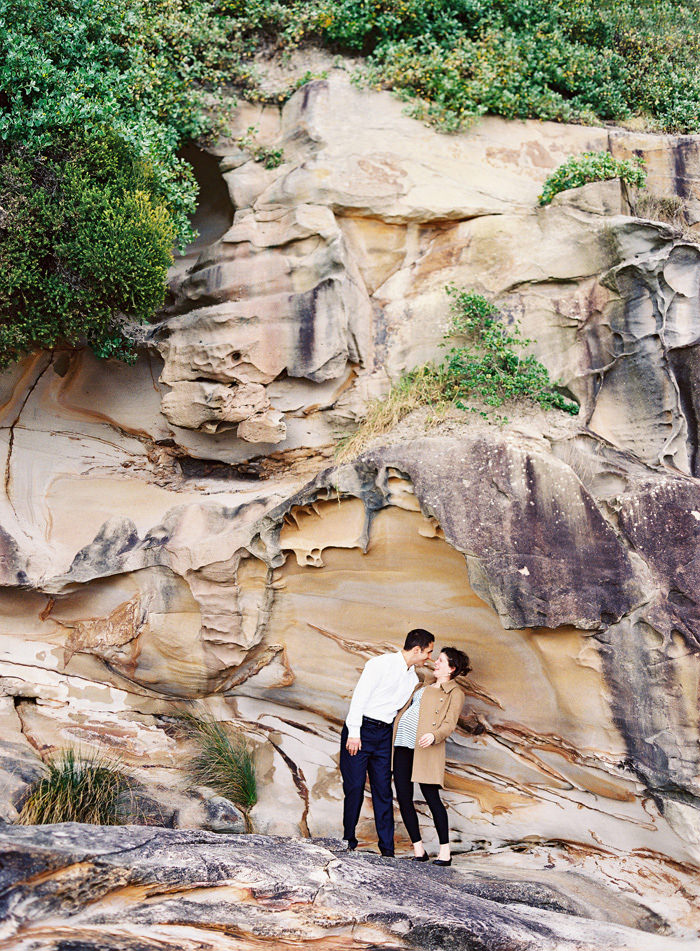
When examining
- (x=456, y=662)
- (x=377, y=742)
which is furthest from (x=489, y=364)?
(x=377, y=742)

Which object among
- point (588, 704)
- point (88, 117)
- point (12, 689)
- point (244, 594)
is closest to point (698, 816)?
point (588, 704)

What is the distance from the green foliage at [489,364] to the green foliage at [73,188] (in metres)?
2.87

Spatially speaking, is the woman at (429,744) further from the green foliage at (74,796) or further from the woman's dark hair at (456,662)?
the green foliage at (74,796)

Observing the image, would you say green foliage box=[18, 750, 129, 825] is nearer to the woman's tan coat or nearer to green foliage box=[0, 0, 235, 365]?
the woman's tan coat

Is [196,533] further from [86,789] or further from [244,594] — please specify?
[86,789]

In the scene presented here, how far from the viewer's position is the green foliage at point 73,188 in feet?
24.1

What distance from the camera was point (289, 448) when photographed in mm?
8367

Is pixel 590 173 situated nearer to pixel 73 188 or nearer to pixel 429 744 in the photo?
pixel 73 188

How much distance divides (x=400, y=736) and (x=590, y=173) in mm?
5797

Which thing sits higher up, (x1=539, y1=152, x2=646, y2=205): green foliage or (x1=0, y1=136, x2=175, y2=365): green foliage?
(x1=539, y1=152, x2=646, y2=205): green foliage

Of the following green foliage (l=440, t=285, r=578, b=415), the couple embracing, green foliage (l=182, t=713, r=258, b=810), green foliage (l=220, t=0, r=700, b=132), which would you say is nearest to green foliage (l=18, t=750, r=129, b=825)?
green foliage (l=182, t=713, r=258, b=810)

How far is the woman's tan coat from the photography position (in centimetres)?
592

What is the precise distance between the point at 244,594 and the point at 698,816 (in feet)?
13.5

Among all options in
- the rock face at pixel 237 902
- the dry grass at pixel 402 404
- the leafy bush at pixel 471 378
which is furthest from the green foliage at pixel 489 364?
the rock face at pixel 237 902
